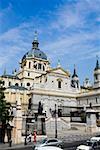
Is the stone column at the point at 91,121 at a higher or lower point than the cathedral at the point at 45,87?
lower

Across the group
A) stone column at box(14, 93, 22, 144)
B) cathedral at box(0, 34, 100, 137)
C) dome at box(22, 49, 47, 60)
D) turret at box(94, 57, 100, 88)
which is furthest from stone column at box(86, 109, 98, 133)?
dome at box(22, 49, 47, 60)

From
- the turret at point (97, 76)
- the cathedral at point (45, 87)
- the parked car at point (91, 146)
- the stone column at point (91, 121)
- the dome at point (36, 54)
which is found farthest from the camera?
the dome at point (36, 54)

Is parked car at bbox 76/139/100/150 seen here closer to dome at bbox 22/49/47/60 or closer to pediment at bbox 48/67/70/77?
pediment at bbox 48/67/70/77

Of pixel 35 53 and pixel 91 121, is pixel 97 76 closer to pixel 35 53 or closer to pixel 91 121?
pixel 35 53

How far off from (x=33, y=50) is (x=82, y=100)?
1053 inches

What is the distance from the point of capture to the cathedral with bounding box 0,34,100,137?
2645 inches

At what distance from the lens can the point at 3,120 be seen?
1220 inches

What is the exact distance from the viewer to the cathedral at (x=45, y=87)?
6719 centimetres

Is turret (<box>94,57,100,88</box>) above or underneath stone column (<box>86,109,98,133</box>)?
above

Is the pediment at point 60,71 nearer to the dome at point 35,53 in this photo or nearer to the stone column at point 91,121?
the dome at point 35,53

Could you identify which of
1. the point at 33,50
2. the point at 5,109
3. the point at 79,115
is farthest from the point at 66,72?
the point at 5,109

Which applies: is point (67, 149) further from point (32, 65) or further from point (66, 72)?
point (32, 65)

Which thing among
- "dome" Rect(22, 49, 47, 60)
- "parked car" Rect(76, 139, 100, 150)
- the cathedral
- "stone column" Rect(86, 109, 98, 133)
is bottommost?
"parked car" Rect(76, 139, 100, 150)

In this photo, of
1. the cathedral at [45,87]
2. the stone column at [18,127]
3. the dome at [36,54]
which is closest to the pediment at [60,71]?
the cathedral at [45,87]
